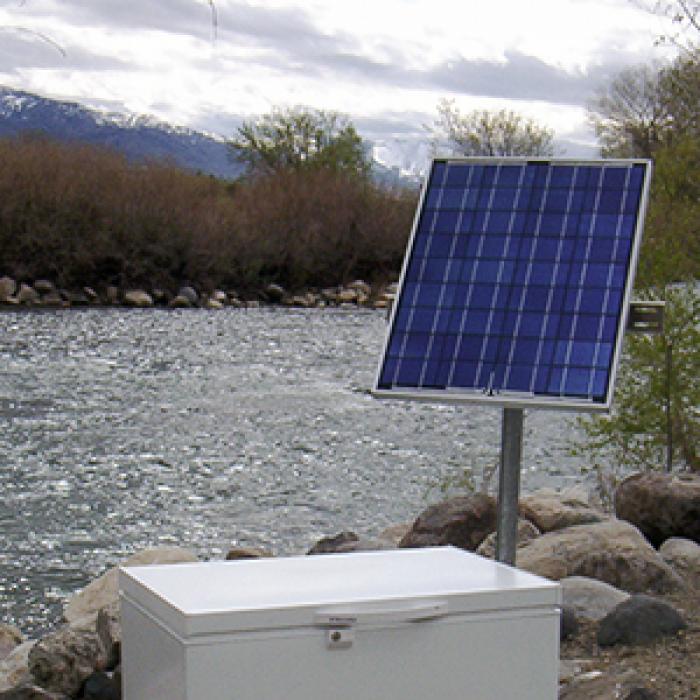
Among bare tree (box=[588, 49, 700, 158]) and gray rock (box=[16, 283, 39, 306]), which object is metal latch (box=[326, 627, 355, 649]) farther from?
gray rock (box=[16, 283, 39, 306])

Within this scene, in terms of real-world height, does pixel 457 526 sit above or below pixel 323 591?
below

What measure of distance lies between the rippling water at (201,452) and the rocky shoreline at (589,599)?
211cm

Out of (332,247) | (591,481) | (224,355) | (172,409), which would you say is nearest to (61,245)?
(332,247)

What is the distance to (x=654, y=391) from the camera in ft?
31.2

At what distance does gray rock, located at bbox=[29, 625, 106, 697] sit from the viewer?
471cm

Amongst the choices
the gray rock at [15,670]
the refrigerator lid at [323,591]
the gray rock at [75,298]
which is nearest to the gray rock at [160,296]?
the gray rock at [75,298]

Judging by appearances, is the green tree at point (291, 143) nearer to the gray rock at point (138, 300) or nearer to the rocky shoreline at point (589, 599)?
the gray rock at point (138, 300)

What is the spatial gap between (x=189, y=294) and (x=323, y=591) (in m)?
30.1

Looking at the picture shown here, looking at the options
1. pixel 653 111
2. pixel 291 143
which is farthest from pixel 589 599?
pixel 291 143

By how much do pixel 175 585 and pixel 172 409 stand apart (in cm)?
1294

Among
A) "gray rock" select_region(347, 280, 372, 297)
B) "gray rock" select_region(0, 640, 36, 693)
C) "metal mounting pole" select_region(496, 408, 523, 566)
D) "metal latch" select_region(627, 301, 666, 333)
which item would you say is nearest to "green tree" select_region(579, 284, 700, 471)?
"gray rock" select_region(0, 640, 36, 693)

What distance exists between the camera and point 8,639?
21.5ft

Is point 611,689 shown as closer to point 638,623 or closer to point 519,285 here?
point 638,623

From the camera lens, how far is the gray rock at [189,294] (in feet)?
106
